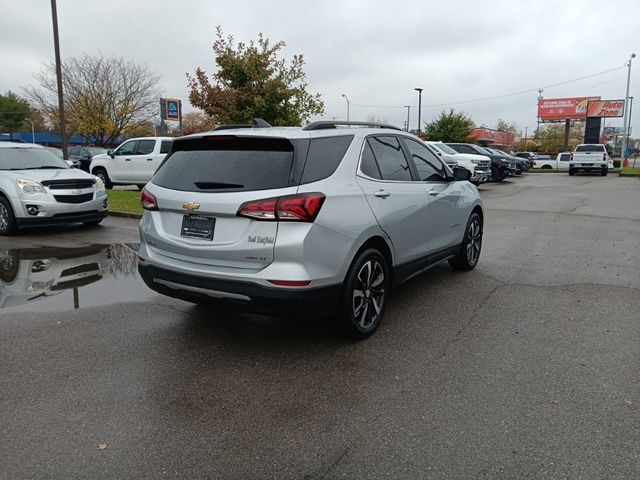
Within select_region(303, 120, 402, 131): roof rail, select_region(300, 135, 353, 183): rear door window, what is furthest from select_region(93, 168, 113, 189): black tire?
select_region(300, 135, 353, 183): rear door window

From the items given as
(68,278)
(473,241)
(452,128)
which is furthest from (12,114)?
(473,241)

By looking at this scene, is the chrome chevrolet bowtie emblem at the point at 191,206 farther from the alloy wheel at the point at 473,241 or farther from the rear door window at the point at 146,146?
the rear door window at the point at 146,146

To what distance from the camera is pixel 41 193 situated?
8.95 m

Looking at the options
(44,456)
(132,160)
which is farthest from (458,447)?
(132,160)

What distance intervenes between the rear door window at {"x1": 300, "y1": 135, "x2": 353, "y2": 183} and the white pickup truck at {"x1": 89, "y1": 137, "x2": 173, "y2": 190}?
541 inches

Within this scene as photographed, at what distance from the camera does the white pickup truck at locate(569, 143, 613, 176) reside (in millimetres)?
Answer: 30344

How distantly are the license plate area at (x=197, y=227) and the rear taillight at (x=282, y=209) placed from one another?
0.33 meters

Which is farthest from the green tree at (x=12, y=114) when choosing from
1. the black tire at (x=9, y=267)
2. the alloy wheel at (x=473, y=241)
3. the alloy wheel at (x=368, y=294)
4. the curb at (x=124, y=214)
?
the alloy wheel at (x=368, y=294)

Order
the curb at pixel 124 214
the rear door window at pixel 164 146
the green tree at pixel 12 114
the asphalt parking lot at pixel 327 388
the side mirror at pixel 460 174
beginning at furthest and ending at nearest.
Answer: the green tree at pixel 12 114
the rear door window at pixel 164 146
the curb at pixel 124 214
the side mirror at pixel 460 174
the asphalt parking lot at pixel 327 388

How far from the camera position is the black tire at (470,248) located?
21.5ft

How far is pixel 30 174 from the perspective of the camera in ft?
30.0

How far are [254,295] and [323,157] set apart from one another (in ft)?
4.00

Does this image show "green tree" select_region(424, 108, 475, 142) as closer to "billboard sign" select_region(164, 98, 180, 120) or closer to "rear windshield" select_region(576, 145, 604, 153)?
"rear windshield" select_region(576, 145, 604, 153)

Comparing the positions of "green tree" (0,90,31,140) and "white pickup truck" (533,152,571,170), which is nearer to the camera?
"white pickup truck" (533,152,571,170)
